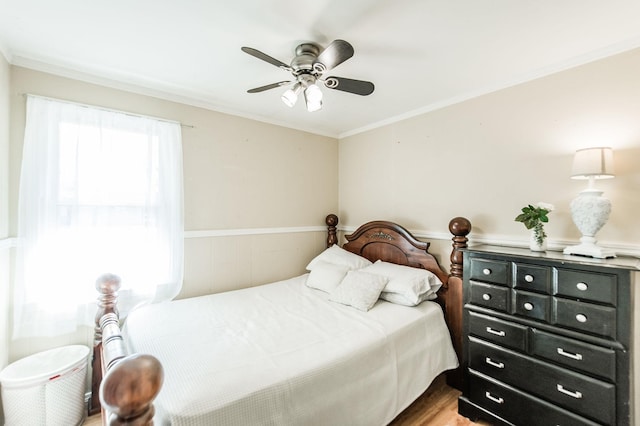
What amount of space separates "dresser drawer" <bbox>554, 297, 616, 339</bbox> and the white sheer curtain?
2.83 m

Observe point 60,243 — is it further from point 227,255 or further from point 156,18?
point 156,18

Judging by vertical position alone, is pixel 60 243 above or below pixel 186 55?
below

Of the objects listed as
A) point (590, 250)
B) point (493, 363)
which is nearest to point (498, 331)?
point (493, 363)

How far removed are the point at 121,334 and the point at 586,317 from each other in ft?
8.44

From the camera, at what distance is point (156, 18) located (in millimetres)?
1531

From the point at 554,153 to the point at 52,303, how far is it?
3.85 metres

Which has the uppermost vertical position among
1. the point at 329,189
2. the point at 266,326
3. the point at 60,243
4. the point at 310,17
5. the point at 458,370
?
the point at 310,17

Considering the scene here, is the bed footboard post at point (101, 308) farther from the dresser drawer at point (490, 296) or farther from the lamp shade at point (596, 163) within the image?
the lamp shade at point (596, 163)

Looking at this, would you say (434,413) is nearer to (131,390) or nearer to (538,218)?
(538,218)

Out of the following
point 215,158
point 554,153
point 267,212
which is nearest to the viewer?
point 554,153

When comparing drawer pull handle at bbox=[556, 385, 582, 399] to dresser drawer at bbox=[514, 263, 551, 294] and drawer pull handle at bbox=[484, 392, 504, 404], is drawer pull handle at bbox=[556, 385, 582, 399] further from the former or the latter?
dresser drawer at bbox=[514, 263, 551, 294]

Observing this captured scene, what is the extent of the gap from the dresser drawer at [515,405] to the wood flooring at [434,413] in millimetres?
200

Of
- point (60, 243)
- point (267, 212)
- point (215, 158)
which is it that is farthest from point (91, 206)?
point (267, 212)

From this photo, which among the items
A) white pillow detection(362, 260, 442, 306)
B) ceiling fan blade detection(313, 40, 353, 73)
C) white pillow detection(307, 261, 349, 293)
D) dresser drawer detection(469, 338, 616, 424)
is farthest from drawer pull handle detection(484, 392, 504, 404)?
ceiling fan blade detection(313, 40, 353, 73)
